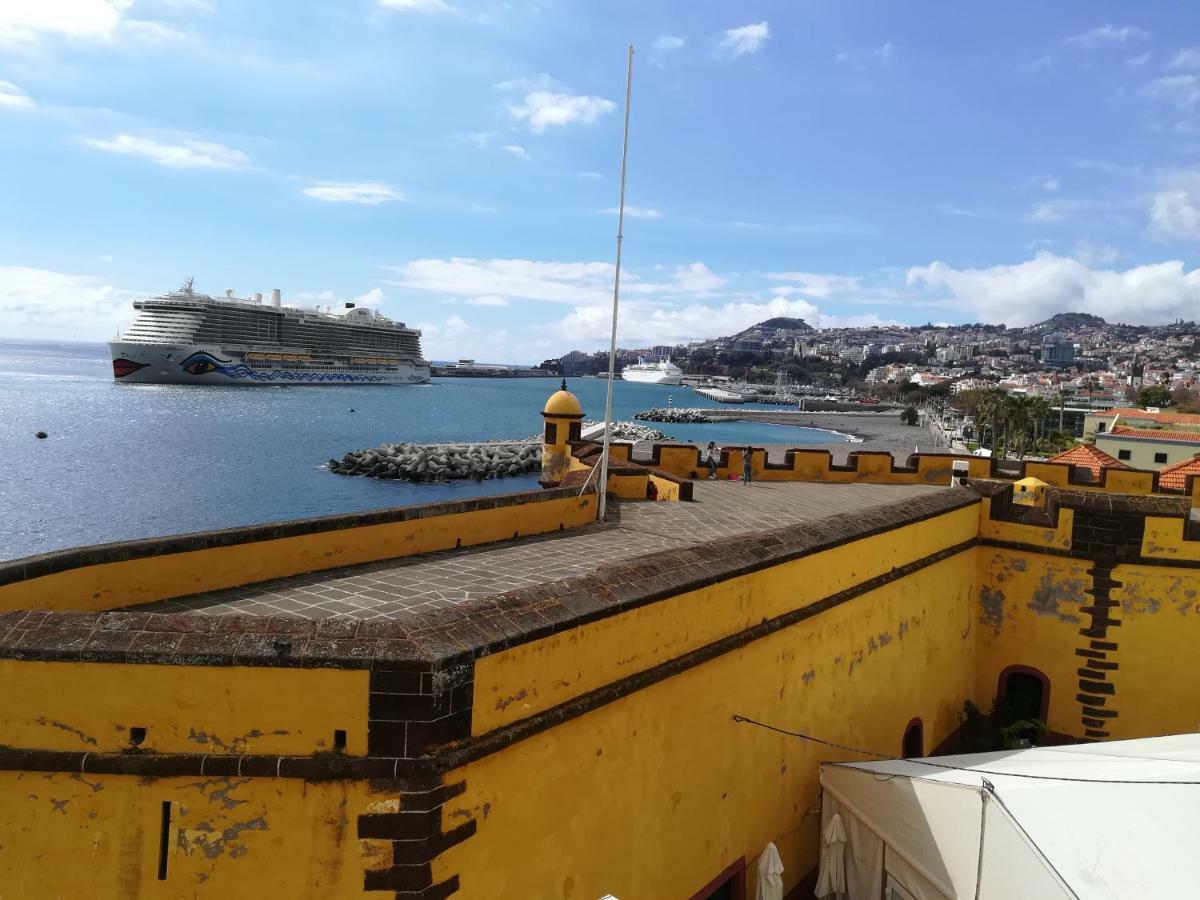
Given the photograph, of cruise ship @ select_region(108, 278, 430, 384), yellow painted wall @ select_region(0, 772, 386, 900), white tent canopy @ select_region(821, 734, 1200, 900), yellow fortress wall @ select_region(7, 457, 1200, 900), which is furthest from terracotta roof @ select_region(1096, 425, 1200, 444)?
cruise ship @ select_region(108, 278, 430, 384)

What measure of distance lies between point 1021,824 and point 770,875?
2.00 meters

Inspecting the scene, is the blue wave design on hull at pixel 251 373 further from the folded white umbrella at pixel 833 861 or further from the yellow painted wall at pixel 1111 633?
the folded white umbrella at pixel 833 861

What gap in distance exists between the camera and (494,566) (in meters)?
7.00

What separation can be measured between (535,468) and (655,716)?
4162 cm

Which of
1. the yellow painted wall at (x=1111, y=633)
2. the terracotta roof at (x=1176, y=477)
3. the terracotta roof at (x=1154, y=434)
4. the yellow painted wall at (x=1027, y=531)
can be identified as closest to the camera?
the yellow painted wall at (x=1111, y=633)

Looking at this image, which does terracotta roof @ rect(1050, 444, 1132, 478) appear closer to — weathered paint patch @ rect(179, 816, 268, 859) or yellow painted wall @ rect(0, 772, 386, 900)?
yellow painted wall @ rect(0, 772, 386, 900)

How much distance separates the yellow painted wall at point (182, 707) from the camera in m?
3.69

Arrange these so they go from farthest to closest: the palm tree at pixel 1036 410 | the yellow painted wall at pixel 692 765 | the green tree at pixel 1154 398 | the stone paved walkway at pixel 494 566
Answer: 1. the green tree at pixel 1154 398
2. the palm tree at pixel 1036 410
3. the stone paved walkway at pixel 494 566
4. the yellow painted wall at pixel 692 765

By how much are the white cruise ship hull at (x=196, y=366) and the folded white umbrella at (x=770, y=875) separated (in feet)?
318

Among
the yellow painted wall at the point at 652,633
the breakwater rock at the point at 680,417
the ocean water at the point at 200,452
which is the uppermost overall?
the yellow painted wall at the point at 652,633

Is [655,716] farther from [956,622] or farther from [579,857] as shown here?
[956,622]

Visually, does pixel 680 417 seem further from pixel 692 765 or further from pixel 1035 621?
pixel 692 765

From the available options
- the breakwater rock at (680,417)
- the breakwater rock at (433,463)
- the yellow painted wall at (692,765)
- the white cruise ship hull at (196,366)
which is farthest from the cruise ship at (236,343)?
the yellow painted wall at (692,765)

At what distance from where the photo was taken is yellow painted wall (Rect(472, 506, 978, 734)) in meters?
4.36
